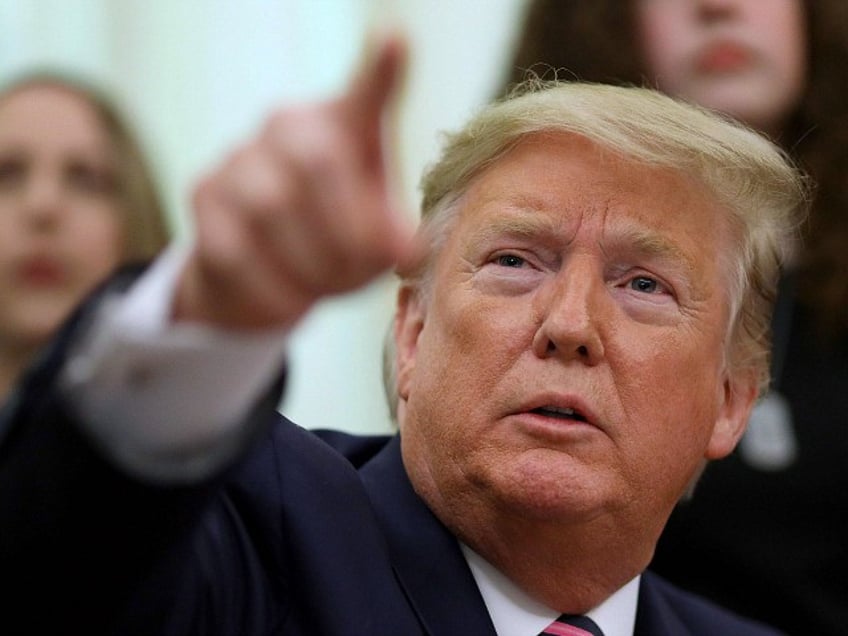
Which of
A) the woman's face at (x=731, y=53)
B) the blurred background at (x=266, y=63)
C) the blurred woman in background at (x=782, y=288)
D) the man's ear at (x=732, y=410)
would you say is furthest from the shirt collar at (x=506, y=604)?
the blurred background at (x=266, y=63)

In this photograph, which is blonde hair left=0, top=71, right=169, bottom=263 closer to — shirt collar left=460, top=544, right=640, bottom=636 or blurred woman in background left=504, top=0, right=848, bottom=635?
blurred woman in background left=504, top=0, right=848, bottom=635

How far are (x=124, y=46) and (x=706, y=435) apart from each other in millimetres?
3303

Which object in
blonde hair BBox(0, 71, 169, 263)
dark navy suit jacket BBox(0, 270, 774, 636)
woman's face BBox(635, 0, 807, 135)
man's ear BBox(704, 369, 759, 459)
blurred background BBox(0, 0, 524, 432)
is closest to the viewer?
dark navy suit jacket BBox(0, 270, 774, 636)

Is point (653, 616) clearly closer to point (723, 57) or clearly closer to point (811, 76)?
point (723, 57)

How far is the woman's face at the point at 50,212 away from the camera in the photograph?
3.31 metres

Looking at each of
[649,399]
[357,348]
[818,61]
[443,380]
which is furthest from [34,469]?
[357,348]

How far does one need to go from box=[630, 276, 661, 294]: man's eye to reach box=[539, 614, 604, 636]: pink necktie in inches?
16.0

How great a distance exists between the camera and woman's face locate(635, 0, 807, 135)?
3.16 m

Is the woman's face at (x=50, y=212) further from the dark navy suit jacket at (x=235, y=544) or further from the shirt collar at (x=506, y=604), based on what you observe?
the shirt collar at (x=506, y=604)

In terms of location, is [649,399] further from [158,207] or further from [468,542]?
[158,207]

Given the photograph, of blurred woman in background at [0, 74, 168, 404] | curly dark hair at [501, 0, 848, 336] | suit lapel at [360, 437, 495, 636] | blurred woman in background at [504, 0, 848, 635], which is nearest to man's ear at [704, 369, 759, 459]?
suit lapel at [360, 437, 495, 636]

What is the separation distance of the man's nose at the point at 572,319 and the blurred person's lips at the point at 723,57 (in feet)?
4.23

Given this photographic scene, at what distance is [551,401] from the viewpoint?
75.6 inches

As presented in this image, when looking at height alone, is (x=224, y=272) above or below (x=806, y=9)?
above
